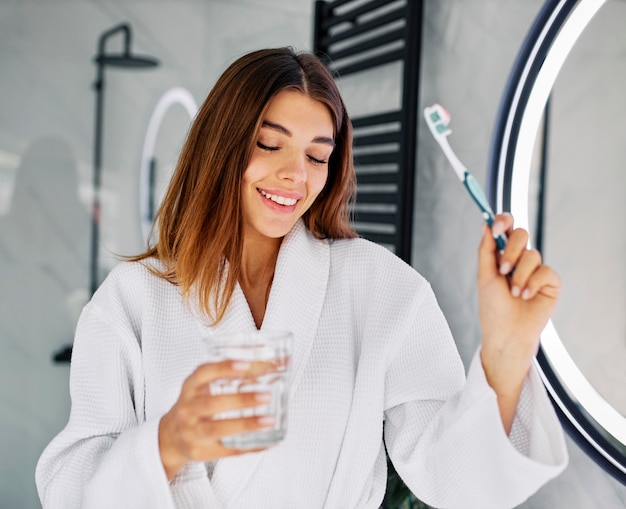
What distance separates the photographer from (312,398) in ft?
3.37

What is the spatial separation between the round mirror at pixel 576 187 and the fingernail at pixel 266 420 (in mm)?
776

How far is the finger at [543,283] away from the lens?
735mm

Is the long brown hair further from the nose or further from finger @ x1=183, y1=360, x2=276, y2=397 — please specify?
finger @ x1=183, y1=360, x2=276, y2=397

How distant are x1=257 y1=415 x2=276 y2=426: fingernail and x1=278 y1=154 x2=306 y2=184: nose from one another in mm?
445

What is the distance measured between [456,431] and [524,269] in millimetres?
246

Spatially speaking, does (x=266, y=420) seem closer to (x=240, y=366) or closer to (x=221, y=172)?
(x=240, y=366)

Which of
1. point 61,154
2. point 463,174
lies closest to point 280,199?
point 463,174

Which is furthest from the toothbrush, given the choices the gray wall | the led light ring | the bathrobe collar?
the led light ring

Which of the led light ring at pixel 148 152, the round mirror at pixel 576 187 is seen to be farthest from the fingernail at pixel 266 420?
the led light ring at pixel 148 152

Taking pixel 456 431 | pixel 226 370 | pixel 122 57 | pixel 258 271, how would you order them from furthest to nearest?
pixel 122 57 < pixel 258 271 < pixel 456 431 < pixel 226 370

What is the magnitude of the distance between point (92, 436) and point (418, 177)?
45.1 inches

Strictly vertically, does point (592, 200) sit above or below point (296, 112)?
below

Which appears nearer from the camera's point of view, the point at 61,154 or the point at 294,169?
the point at 294,169

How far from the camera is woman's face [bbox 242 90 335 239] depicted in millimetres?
1027
